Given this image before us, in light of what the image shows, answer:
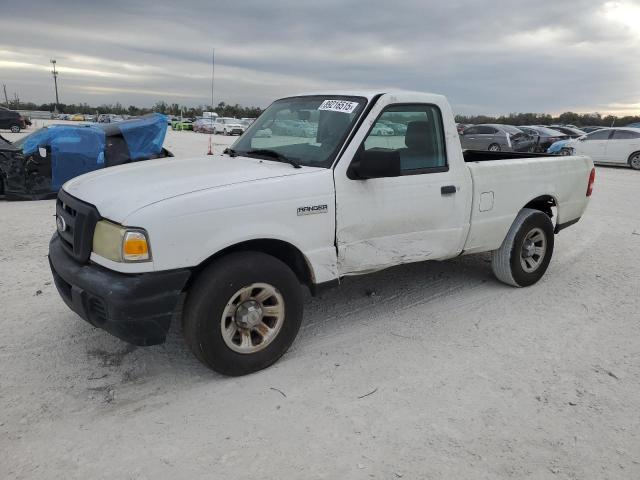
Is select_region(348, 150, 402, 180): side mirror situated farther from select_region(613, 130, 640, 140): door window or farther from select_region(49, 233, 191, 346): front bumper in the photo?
select_region(613, 130, 640, 140): door window

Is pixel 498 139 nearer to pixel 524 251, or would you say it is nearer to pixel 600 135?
pixel 600 135

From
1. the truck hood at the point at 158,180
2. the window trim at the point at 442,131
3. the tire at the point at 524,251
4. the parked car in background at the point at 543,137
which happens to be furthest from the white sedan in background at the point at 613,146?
the truck hood at the point at 158,180

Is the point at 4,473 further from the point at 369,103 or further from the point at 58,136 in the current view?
the point at 58,136

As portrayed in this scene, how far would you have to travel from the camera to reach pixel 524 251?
5312mm

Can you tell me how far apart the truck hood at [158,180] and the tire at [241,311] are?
53 cm

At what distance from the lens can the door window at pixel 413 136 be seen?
13.0 feet

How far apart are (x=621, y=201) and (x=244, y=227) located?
34.0 ft

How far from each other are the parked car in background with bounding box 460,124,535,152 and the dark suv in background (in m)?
29.0

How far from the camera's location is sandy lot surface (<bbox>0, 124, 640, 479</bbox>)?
2635 millimetres

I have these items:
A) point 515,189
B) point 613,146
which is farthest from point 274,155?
point 613,146

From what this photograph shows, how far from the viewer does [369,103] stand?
3889mm

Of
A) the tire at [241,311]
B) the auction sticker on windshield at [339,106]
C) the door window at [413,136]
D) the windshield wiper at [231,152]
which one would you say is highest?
the auction sticker on windshield at [339,106]

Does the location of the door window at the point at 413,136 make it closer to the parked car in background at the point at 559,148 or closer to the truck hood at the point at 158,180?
the truck hood at the point at 158,180

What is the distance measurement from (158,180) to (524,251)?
151 inches
